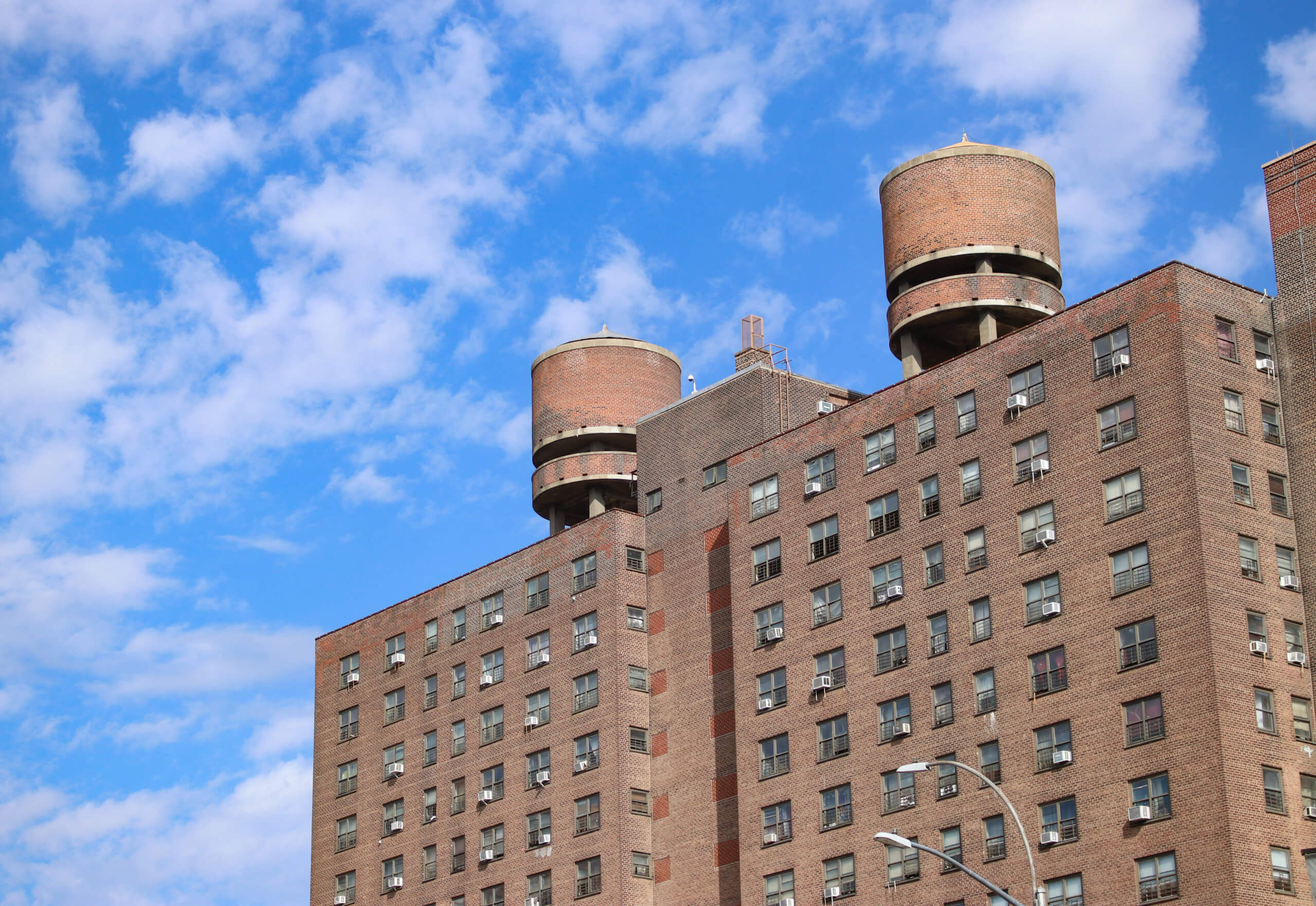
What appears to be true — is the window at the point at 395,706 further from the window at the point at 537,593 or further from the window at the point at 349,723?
the window at the point at 537,593

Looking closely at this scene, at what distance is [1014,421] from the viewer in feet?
255

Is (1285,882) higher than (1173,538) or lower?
lower

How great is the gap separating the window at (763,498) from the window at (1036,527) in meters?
14.2

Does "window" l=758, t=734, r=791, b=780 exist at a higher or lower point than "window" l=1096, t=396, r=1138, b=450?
lower

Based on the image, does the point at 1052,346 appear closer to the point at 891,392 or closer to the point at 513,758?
the point at 891,392

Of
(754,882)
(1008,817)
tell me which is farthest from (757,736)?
(1008,817)

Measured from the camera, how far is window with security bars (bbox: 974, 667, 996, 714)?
74.9m

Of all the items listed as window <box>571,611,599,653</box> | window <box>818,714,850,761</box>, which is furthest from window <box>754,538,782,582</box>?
window <box>571,611,599,653</box>

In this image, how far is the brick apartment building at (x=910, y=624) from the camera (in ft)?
228

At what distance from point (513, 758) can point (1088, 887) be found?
3437 centimetres

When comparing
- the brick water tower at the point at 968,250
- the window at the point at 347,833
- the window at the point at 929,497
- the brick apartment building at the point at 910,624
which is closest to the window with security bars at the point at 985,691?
the brick apartment building at the point at 910,624

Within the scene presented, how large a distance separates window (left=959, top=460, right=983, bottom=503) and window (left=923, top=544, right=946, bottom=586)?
7.37ft

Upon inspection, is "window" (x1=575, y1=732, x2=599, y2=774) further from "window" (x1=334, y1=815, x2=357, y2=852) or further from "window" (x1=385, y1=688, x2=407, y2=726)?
"window" (x1=334, y1=815, x2=357, y2=852)

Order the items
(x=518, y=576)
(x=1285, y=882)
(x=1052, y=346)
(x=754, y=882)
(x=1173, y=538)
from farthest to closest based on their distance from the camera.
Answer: (x=518, y=576)
(x=754, y=882)
(x=1052, y=346)
(x=1173, y=538)
(x=1285, y=882)
